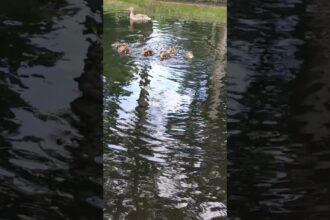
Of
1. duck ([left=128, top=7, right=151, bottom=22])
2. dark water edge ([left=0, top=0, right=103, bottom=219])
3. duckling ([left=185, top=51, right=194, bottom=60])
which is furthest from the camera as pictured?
duckling ([left=185, top=51, right=194, bottom=60])

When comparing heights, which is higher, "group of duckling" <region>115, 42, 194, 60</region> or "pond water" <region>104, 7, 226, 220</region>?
"group of duckling" <region>115, 42, 194, 60</region>

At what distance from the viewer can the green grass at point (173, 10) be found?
55.2 inches

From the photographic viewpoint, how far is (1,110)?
121cm

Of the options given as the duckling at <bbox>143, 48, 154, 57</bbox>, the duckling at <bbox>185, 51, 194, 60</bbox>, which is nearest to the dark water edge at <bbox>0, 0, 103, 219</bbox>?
the duckling at <bbox>143, 48, 154, 57</bbox>

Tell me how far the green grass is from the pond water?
18 mm

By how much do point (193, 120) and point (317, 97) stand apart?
34 cm

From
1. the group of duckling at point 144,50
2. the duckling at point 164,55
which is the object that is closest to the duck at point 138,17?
the group of duckling at point 144,50

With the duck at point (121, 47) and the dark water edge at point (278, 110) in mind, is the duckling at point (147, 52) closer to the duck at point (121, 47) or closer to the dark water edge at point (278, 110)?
the duck at point (121, 47)

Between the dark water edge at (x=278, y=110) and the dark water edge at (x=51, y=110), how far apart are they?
367 mm

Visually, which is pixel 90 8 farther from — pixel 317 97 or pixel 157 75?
pixel 317 97

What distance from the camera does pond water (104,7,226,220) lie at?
1.28 metres

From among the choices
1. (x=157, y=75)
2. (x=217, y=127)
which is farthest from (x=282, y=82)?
(x=157, y=75)

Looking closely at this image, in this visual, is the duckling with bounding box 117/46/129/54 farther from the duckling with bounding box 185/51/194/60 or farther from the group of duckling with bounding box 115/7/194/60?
the duckling with bounding box 185/51/194/60

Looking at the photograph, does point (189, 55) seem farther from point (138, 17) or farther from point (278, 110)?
point (278, 110)
